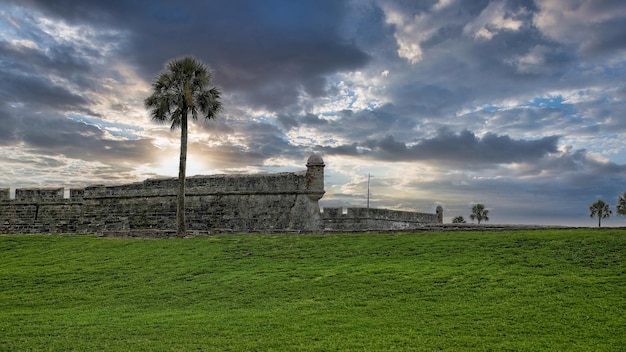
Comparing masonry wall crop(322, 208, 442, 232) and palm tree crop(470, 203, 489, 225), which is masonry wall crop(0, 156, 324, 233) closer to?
masonry wall crop(322, 208, 442, 232)

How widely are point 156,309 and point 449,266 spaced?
8.14 m

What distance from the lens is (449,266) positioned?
14.4 metres

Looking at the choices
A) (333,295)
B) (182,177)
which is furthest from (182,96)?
(333,295)

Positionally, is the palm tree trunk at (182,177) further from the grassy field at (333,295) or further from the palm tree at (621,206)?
the palm tree at (621,206)

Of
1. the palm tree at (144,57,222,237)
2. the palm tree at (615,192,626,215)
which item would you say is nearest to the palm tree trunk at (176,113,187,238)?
the palm tree at (144,57,222,237)

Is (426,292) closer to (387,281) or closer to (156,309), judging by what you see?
(387,281)

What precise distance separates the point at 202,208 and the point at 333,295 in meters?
16.2

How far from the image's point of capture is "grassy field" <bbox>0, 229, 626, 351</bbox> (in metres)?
9.18

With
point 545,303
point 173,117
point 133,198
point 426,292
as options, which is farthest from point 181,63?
point 545,303

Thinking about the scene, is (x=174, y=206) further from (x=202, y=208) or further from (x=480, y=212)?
Result: (x=480, y=212)

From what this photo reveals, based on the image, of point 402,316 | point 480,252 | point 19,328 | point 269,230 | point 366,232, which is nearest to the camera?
point 402,316

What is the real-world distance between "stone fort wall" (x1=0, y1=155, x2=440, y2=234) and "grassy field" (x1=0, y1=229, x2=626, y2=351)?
14.8 ft

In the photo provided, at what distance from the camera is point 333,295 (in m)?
12.4

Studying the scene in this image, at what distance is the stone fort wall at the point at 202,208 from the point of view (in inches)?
984
